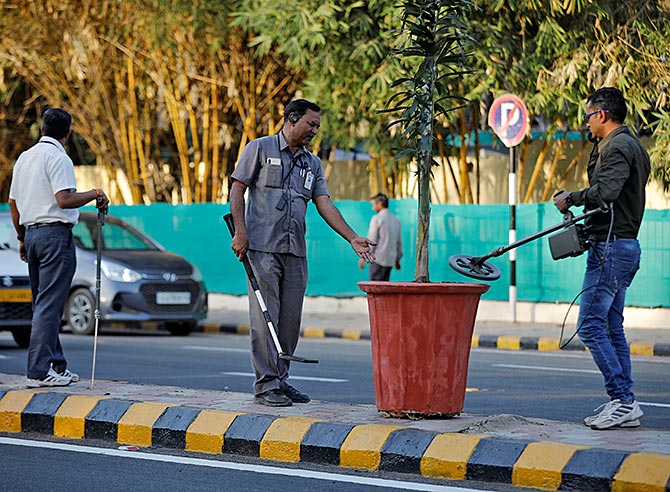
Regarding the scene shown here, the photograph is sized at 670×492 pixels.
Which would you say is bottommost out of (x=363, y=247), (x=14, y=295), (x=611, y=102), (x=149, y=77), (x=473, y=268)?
(x=14, y=295)

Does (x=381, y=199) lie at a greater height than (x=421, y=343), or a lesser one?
greater

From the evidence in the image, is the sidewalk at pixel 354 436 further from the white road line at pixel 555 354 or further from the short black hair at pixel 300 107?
the white road line at pixel 555 354

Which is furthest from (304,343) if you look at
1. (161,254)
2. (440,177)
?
(440,177)

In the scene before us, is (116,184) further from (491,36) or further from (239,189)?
(239,189)

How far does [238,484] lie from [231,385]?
4513 mm

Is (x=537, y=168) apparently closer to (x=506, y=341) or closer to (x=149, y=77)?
(x=506, y=341)

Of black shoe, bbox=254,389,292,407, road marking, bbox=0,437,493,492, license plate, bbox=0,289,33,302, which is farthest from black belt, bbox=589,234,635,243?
license plate, bbox=0,289,33,302

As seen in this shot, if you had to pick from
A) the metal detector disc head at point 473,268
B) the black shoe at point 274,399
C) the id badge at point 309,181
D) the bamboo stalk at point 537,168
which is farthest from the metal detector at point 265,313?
the bamboo stalk at point 537,168

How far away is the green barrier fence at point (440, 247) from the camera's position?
55.7 ft

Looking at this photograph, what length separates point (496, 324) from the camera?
18141mm

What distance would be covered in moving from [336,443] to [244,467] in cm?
52

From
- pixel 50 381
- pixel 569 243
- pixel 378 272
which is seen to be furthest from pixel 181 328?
pixel 569 243

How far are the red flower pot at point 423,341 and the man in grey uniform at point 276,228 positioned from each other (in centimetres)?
81

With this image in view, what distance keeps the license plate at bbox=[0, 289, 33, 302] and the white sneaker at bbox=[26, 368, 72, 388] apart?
5523 millimetres
